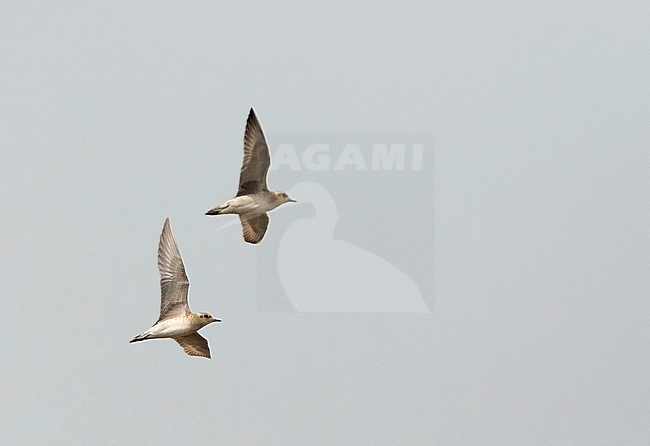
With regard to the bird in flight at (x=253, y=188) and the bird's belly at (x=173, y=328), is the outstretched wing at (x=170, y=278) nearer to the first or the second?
the bird's belly at (x=173, y=328)

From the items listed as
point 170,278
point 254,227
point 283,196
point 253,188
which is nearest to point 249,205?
point 253,188

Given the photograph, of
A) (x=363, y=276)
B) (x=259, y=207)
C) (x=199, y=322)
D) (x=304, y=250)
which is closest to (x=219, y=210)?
(x=259, y=207)

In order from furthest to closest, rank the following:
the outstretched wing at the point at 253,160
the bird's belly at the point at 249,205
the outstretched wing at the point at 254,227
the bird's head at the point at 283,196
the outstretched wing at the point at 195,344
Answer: the outstretched wing at the point at 254,227 → the bird's head at the point at 283,196 → the bird's belly at the point at 249,205 → the outstretched wing at the point at 253,160 → the outstretched wing at the point at 195,344

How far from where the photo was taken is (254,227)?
670 inches

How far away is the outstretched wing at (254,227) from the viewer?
1697cm

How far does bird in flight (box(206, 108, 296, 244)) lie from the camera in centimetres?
1583

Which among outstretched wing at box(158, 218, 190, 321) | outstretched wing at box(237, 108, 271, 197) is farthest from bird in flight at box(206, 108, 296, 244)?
outstretched wing at box(158, 218, 190, 321)

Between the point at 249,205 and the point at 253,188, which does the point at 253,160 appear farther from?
the point at 249,205

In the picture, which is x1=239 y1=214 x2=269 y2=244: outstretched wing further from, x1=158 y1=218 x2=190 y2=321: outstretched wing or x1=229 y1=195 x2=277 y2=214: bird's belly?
x1=158 y1=218 x2=190 y2=321: outstretched wing

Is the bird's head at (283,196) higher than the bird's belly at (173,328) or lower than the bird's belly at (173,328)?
higher

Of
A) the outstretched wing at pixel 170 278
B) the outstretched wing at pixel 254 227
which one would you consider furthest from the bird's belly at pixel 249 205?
the outstretched wing at pixel 170 278

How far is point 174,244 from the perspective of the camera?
15.3 metres

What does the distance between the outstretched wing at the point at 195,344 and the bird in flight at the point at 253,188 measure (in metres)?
1.79

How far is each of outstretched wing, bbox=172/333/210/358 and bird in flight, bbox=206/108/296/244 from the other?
1.79m
